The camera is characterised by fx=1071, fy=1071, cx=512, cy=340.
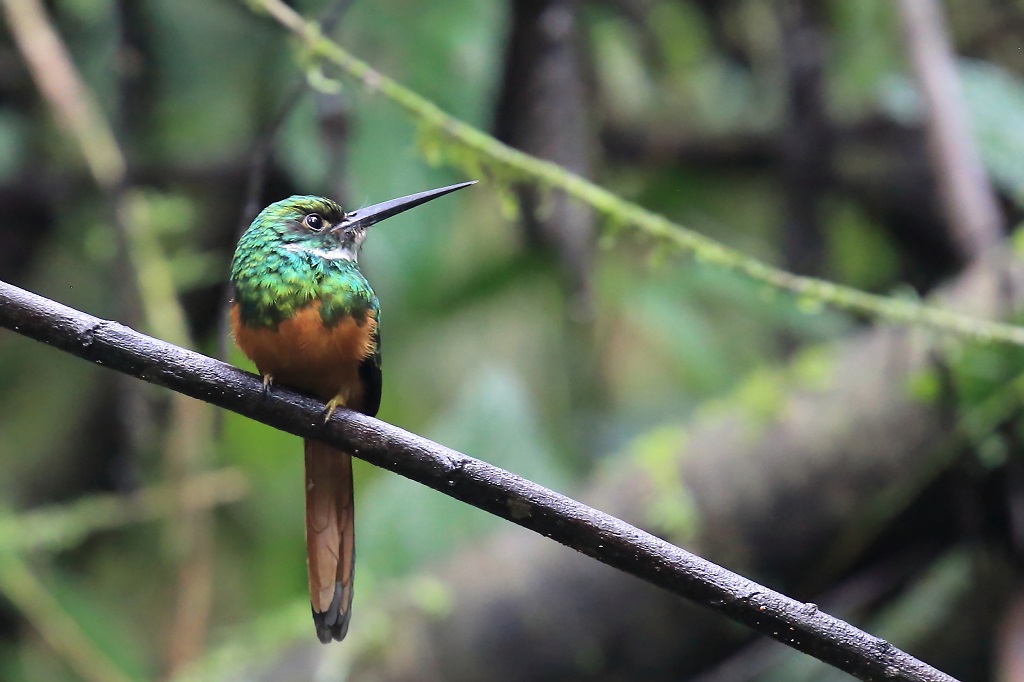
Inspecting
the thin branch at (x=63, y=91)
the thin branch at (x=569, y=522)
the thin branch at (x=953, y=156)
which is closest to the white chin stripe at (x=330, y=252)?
the thin branch at (x=569, y=522)

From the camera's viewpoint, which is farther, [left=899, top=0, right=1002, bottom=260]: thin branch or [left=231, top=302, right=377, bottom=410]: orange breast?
[left=899, top=0, right=1002, bottom=260]: thin branch

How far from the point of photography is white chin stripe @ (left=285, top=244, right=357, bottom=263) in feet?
4.55

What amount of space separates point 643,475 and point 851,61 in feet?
5.48

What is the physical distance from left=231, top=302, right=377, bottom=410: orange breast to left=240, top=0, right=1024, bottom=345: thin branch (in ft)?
1.32

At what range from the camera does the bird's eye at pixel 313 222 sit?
4.83ft

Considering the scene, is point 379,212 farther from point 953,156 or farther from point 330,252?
point 953,156

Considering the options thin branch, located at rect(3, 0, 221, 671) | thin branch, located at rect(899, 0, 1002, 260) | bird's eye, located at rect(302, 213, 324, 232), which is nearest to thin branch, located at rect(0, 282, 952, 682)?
bird's eye, located at rect(302, 213, 324, 232)

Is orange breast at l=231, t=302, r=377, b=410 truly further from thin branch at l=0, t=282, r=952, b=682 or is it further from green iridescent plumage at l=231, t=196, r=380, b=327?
thin branch at l=0, t=282, r=952, b=682

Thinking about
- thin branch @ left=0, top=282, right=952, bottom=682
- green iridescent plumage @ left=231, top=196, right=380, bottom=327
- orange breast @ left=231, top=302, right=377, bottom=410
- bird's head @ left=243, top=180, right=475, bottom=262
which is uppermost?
bird's head @ left=243, top=180, right=475, bottom=262

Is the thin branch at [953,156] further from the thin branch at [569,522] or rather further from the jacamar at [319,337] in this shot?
the thin branch at [569,522]

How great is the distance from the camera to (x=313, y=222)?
1486 millimetres

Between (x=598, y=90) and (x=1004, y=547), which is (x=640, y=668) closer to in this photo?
(x=1004, y=547)

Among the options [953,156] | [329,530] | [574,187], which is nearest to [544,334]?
[953,156]

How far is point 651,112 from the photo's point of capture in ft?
11.4
